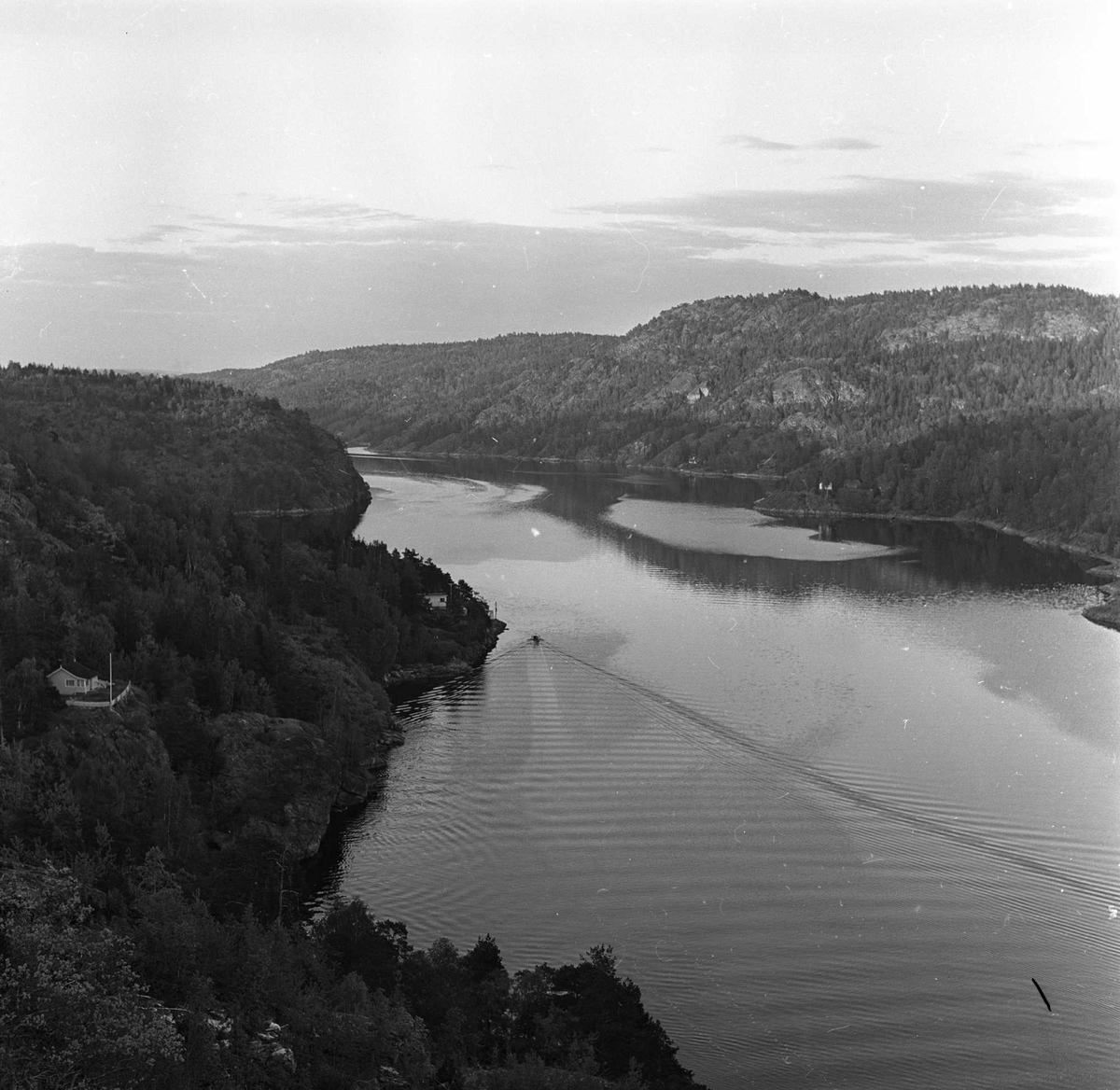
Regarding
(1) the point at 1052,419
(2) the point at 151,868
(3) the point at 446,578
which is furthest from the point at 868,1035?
(1) the point at 1052,419

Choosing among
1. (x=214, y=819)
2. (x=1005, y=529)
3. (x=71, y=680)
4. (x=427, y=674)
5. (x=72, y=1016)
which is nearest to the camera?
(x=72, y=1016)

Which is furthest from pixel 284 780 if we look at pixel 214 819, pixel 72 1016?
pixel 72 1016

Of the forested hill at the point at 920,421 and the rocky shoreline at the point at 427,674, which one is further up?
the forested hill at the point at 920,421

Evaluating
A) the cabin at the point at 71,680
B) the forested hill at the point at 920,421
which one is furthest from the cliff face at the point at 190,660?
the forested hill at the point at 920,421

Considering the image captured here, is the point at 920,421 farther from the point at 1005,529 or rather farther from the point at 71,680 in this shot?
the point at 71,680

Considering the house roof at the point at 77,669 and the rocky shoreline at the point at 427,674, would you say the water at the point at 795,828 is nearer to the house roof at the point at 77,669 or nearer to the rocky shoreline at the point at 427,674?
the rocky shoreline at the point at 427,674

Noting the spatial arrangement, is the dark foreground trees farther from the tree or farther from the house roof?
the house roof
